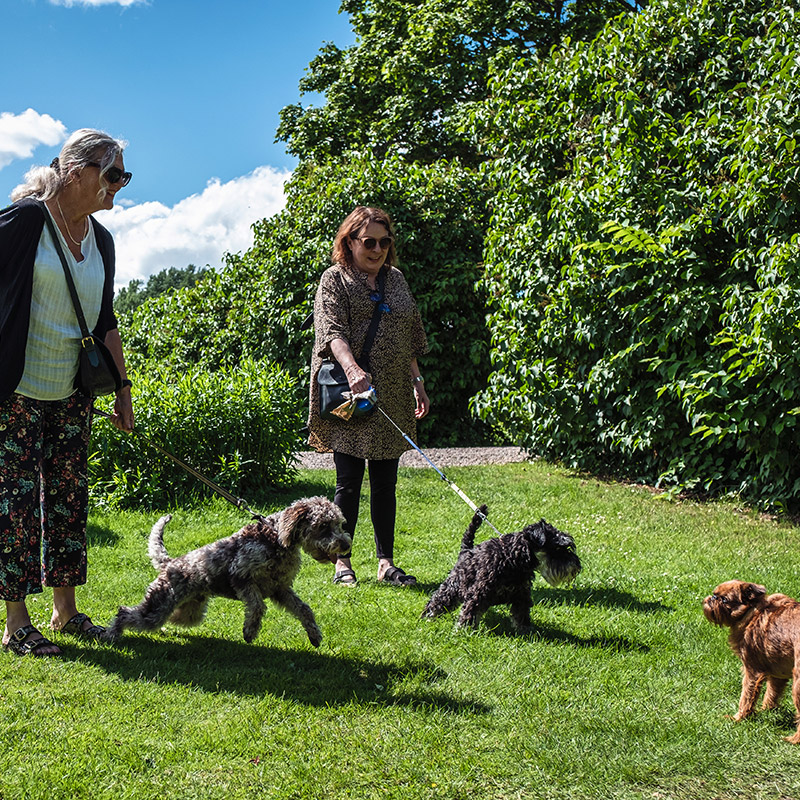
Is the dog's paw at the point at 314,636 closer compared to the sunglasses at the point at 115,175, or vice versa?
the sunglasses at the point at 115,175

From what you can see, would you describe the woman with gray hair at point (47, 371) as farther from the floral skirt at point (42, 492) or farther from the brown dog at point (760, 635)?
the brown dog at point (760, 635)

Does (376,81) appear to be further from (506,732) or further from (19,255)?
(506,732)

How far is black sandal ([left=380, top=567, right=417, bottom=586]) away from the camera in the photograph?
17.4 ft

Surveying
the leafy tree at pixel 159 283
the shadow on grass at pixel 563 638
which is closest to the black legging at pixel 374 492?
the shadow on grass at pixel 563 638

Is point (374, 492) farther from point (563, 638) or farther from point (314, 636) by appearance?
point (563, 638)

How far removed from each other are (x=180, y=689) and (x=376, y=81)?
60.7ft

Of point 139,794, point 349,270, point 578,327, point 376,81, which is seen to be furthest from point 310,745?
point 376,81

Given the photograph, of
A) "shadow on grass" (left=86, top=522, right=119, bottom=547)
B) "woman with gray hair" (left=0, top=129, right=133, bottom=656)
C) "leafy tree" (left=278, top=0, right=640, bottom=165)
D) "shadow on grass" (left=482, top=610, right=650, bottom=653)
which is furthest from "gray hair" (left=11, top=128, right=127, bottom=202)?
"leafy tree" (left=278, top=0, right=640, bottom=165)

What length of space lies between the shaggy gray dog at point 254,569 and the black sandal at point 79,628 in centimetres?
10

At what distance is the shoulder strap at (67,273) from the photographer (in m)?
3.84

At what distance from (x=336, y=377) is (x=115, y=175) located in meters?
1.85

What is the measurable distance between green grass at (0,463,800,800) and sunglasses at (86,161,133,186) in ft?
7.68

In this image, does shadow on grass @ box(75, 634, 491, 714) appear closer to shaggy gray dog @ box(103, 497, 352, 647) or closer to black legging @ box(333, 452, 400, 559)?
shaggy gray dog @ box(103, 497, 352, 647)

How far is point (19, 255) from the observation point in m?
3.74
